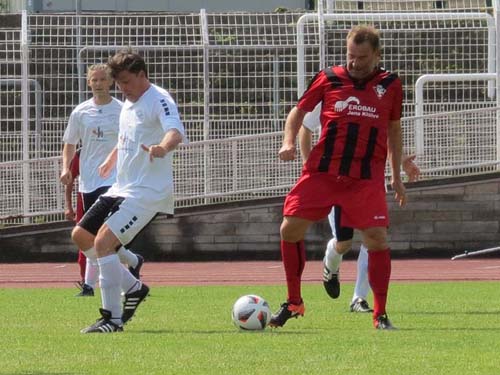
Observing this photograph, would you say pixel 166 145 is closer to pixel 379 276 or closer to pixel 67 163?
pixel 379 276

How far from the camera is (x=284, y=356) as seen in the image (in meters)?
8.59

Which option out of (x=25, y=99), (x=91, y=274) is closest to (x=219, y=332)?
(x=91, y=274)

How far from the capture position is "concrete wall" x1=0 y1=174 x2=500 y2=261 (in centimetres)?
2230

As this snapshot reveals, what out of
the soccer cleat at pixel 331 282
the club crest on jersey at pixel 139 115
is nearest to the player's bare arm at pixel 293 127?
the club crest on jersey at pixel 139 115

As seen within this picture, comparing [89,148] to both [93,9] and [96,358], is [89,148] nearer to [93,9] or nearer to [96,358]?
[96,358]

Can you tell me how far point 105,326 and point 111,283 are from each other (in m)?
0.31

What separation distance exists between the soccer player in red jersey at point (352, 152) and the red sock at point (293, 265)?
232mm

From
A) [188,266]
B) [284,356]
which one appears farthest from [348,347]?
[188,266]

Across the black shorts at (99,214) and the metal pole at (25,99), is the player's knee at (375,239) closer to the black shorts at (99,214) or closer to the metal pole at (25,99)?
the black shorts at (99,214)

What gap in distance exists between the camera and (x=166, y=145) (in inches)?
393

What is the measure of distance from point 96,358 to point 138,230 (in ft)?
6.59

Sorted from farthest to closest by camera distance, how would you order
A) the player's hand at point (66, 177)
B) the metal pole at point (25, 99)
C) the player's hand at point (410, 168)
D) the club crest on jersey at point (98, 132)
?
1. the metal pole at point (25, 99)
2. the club crest on jersey at point (98, 132)
3. the player's hand at point (66, 177)
4. the player's hand at point (410, 168)

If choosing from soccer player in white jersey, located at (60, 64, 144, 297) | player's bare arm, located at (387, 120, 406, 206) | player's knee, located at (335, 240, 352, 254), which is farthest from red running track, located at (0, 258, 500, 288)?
player's bare arm, located at (387, 120, 406, 206)

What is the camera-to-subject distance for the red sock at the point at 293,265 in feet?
35.1
